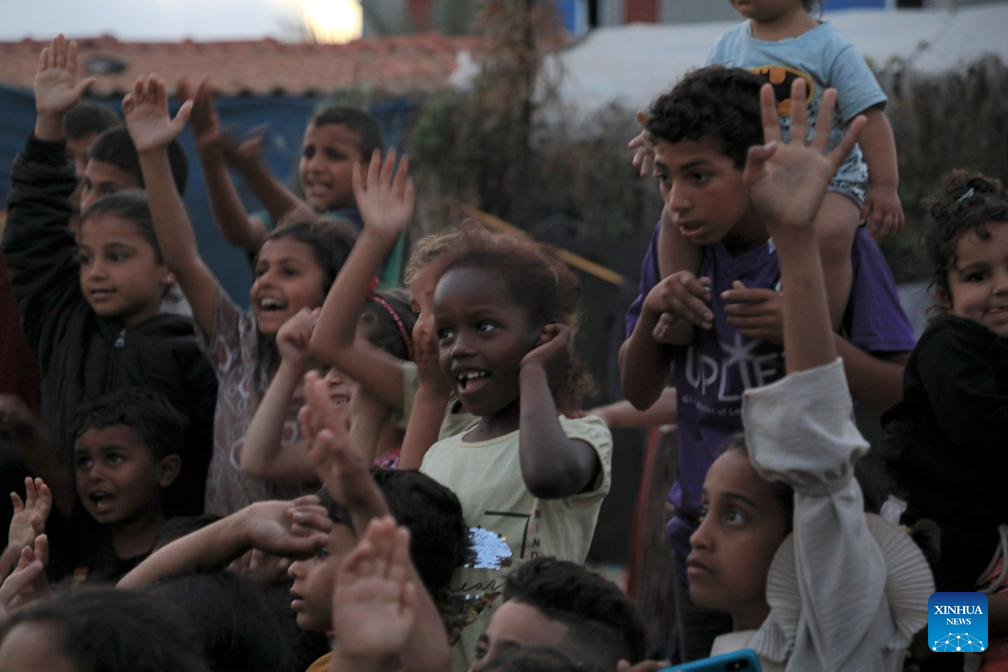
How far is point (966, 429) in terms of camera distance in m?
3.05

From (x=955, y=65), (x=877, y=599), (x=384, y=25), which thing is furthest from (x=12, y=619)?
(x=384, y=25)

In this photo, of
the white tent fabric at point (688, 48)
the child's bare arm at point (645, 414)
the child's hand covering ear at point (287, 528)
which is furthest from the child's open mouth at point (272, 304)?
the white tent fabric at point (688, 48)

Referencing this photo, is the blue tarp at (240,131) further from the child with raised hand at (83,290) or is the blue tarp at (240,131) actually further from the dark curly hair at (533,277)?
the dark curly hair at (533,277)

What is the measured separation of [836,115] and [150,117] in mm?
2014

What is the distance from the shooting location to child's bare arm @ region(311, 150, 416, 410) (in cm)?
372

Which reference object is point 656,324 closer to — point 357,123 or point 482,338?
point 482,338

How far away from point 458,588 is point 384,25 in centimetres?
1811

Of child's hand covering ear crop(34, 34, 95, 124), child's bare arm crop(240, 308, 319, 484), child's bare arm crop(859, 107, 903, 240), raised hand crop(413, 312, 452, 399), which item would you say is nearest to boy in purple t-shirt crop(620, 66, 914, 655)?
child's bare arm crop(859, 107, 903, 240)

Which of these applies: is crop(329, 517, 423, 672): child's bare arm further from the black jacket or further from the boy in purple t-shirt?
the black jacket

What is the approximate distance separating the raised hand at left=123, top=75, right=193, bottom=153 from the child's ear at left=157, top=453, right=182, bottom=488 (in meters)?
0.89

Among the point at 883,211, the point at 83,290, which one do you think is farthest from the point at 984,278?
the point at 83,290

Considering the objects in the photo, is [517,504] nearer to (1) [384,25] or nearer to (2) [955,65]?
(2) [955,65]

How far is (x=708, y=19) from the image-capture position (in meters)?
18.5

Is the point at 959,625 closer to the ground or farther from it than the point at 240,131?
closer to the ground
